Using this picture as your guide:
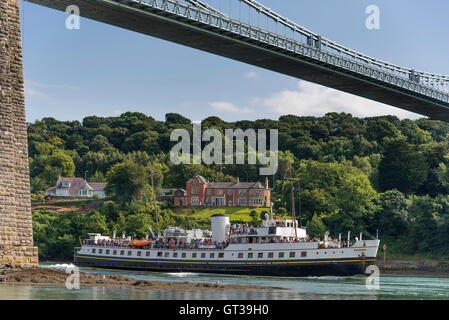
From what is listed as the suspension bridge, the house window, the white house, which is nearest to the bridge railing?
the suspension bridge

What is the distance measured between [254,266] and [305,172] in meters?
27.3

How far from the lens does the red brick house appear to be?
7394 cm

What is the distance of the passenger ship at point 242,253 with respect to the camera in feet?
122

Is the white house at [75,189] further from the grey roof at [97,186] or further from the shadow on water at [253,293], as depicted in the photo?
the shadow on water at [253,293]

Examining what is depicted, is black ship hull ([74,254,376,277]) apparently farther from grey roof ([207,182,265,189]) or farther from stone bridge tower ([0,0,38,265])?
grey roof ([207,182,265,189])

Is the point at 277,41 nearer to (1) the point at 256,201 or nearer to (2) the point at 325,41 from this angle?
(2) the point at 325,41

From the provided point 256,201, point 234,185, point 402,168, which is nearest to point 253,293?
point 402,168

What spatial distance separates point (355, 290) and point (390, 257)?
23989 millimetres

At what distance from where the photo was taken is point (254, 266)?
39.3m

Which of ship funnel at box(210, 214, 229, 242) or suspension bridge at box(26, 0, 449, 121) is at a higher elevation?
suspension bridge at box(26, 0, 449, 121)

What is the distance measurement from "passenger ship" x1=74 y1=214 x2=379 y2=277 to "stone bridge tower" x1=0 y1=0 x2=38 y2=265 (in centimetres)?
1494

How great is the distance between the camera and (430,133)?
85.7 m

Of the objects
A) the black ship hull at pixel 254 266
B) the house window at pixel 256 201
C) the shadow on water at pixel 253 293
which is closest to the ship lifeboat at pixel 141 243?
the black ship hull at pixel 254 266
